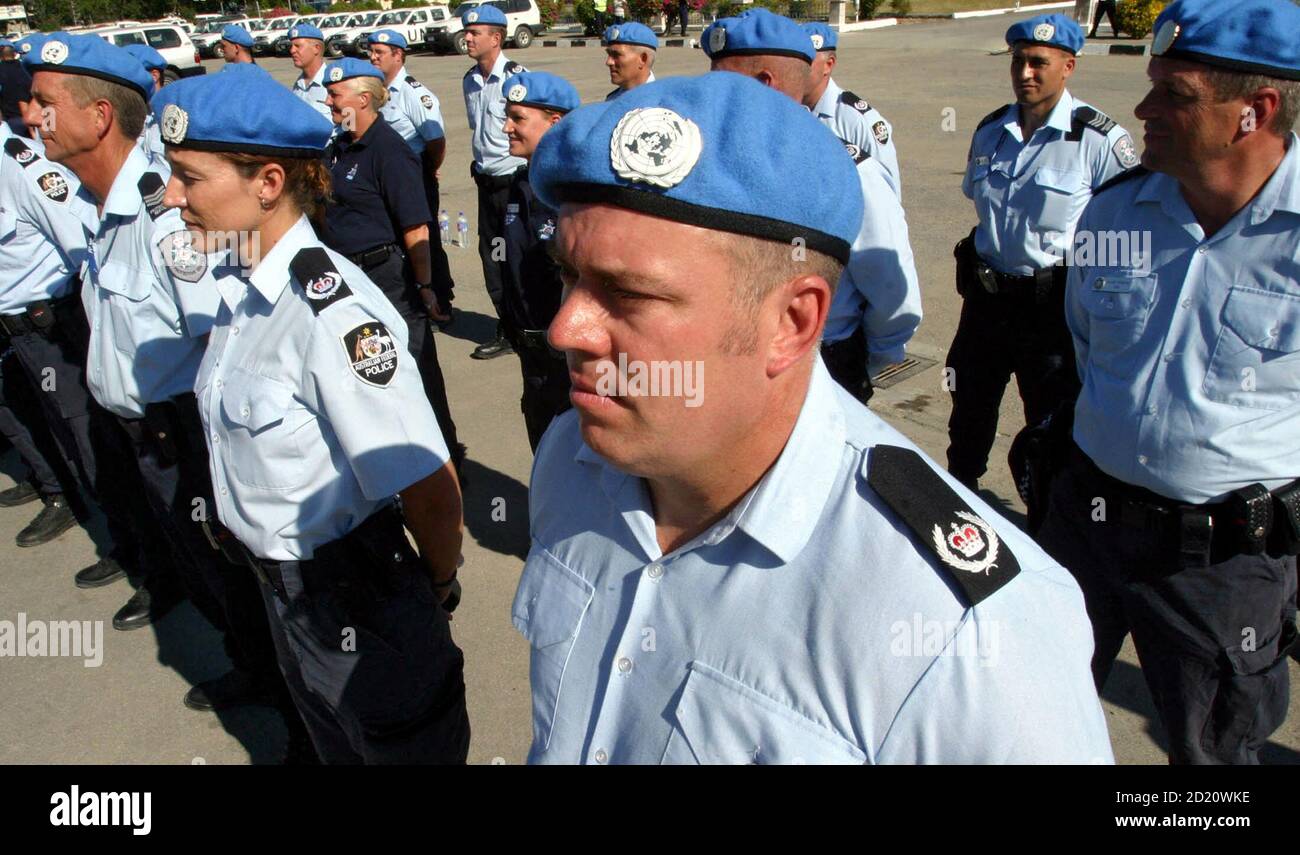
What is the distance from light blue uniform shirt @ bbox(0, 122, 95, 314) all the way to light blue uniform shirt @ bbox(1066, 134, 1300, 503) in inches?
164

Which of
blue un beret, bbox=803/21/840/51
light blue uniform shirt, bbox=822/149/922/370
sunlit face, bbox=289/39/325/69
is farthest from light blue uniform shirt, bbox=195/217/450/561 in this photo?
sunlit face, bbox=289/39/325/69

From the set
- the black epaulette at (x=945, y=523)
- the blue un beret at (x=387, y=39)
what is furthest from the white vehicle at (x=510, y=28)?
the black epaulette at (x=945, y=523)

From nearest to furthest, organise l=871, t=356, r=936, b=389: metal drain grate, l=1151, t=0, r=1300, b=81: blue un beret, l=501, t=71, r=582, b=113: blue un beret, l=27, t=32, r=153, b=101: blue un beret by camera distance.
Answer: l=1151, t=0, r=1300, b=81: blue un beret, l=27, t=32, r=153, b=101: blue un beret, l=501, t=71, r=582, b=113: blue un beret, l=871, t=356, r=936, b=389: metal drain grate

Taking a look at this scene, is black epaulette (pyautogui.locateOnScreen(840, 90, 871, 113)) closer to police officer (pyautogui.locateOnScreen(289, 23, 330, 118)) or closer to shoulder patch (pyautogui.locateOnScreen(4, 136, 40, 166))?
shoulder patch (pyautogui.locateOnScreen(4, 136, 40, 166))

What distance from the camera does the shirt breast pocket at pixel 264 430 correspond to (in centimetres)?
215

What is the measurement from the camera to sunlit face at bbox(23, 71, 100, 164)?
3.07m

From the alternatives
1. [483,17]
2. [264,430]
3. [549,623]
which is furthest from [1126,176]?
[483,17]

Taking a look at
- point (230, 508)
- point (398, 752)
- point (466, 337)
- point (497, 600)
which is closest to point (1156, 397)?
point (398, 752)

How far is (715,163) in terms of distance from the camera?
1.11 m

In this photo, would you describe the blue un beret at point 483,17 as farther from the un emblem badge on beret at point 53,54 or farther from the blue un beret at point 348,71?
the un emblem badge on beret at point 53,54

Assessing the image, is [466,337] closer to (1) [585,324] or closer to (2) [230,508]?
(2) [230,508]

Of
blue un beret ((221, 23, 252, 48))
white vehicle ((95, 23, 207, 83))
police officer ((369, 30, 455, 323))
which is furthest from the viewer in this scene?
white vehicle ((95, 23, 207, 83))

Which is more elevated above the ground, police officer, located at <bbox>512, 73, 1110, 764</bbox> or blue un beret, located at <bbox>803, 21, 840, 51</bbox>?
blue un beret, located at <bbox>803, 21, 840, 51</bbox>

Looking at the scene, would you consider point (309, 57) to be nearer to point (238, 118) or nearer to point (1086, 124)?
point (238, 118)
